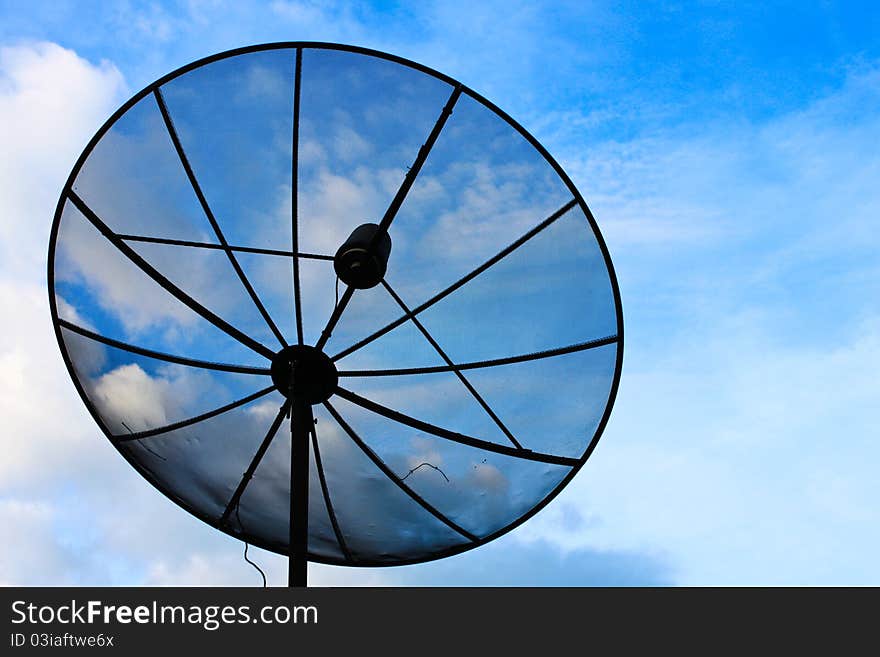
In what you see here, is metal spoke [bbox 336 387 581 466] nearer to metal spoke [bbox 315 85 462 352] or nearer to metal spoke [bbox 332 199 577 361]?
metal spoke [bbox 332 199 577 361]

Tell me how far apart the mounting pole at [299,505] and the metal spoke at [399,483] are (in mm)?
1268

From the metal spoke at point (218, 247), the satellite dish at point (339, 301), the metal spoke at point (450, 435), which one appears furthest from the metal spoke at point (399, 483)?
the metal spoke at point (218, 247)

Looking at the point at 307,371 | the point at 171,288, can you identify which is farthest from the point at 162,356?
the point at 307,371

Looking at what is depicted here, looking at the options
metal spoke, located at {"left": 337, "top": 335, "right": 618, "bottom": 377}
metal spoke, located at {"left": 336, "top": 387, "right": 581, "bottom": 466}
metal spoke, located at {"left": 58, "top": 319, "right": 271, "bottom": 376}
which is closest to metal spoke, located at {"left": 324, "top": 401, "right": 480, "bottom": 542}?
metal spoke, located at {"left": 336, "top": 387, "right": 581, "bottom": 466}

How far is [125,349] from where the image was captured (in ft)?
18.9

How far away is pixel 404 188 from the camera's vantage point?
19.1 feet

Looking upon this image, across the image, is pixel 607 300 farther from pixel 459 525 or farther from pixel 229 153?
pixel 229 153

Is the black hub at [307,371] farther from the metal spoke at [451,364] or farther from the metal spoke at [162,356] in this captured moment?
the metal spoke at [451,364]

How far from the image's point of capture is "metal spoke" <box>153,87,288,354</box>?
559cm

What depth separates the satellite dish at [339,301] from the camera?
555 cm

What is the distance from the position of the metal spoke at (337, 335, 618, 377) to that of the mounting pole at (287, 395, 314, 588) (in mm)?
1124
